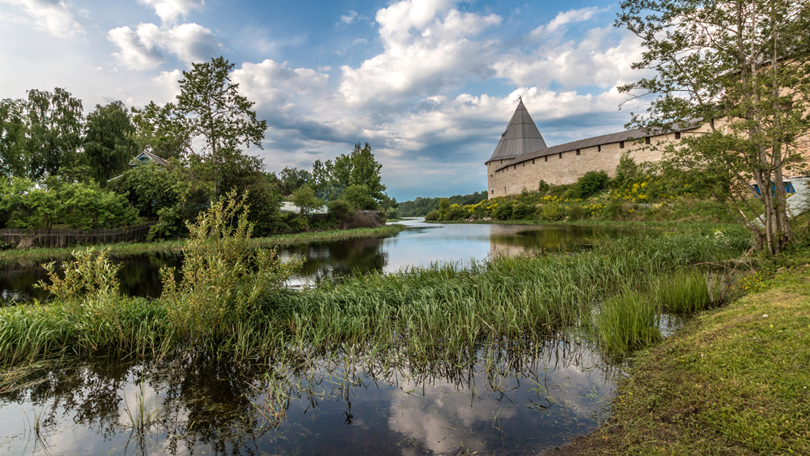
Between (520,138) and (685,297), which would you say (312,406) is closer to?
(685,297)

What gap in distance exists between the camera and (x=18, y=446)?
7.63 feet

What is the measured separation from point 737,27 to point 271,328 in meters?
9.58

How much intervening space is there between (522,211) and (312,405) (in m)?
33.4

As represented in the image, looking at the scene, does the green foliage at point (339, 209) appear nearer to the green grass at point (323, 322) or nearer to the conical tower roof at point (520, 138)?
the green grass at point (323, 322)

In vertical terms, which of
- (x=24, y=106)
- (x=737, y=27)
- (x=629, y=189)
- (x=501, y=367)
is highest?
(x=24, y=106)

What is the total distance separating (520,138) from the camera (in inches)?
1816

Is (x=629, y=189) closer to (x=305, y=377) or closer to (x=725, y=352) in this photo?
(x=725, y=352)

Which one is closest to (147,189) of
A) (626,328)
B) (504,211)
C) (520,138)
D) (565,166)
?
(626,328)

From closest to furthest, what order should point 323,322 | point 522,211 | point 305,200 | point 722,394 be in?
point 722,394
point 323,322
point 305,200
point 522,211

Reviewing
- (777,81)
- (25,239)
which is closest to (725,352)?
(777,81)

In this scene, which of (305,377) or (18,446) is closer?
(18,446)

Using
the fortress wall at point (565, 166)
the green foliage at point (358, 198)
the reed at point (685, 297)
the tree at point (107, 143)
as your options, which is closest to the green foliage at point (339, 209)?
the green foliage at point (358, 198)

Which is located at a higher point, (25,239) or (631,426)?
(25,239)

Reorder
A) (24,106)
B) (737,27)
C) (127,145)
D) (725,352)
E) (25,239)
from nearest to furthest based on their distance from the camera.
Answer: (725,352) → (737,27) → (25,239) → (24,106) → (127,145)
